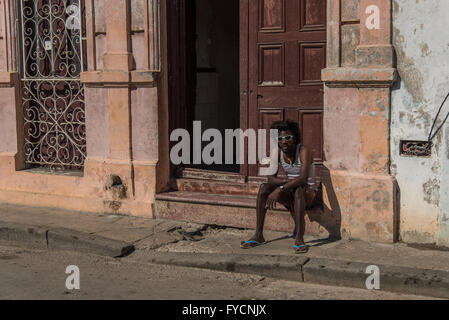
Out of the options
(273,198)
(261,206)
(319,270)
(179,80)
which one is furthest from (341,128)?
(179,80)

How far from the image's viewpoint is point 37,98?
8977 millimetres

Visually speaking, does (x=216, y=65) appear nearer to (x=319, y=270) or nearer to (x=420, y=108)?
(x=420, y=108)

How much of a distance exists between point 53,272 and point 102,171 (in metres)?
2.19

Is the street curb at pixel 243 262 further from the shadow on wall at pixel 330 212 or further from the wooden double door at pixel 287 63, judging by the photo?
the wooden double door at pixel 287 63

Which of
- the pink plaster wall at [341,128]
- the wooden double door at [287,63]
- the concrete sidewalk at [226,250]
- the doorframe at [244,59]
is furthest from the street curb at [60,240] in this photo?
the pink plaster wall at [341,128]

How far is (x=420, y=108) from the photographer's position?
634 cm

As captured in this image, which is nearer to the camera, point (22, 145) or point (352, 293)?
point (352, 293)

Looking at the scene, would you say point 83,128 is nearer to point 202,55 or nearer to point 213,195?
point 213,195

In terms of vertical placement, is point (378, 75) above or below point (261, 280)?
above

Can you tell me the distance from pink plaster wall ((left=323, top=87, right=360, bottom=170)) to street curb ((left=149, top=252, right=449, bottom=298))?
1.23 metres

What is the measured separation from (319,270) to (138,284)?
1.60 metres

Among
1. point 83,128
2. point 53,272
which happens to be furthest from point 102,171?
point 53,272

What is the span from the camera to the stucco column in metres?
6.44

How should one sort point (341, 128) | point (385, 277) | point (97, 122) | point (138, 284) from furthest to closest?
point (97, 122) → point (341, 128) → point (138, 284) → point (385, 277)
